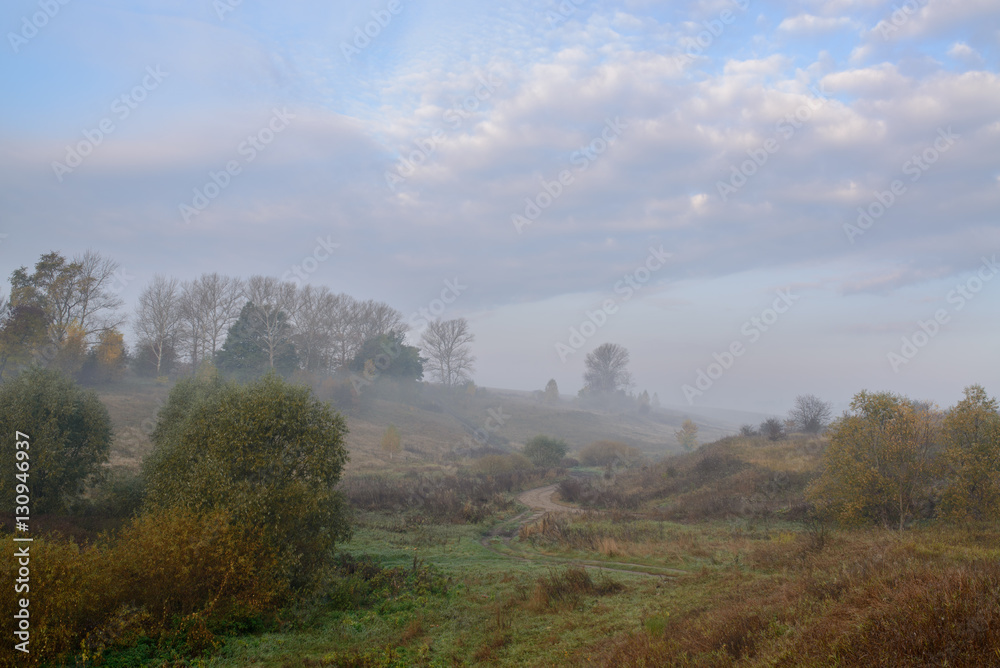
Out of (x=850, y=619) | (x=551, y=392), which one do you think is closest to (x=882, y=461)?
(x=850, y=619)

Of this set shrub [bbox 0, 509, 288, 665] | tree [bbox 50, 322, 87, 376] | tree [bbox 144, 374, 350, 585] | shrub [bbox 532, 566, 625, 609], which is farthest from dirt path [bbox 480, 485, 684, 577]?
tree [bbox 50, 322, 87, 376]

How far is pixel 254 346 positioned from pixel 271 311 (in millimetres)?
5852

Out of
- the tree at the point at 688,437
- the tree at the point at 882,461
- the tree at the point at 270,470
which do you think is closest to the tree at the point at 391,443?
the tree at the point at 270,470

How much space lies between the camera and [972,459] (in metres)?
18.6

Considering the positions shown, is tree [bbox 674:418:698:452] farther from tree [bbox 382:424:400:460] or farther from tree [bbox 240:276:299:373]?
tree [bbox 240:276:299:373]

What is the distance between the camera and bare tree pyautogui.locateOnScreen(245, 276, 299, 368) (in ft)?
243

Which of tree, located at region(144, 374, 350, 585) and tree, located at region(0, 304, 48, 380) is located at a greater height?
tree, located at region(0, 304, 48, 380)

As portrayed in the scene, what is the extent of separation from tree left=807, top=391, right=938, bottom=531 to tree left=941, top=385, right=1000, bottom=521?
69 cm

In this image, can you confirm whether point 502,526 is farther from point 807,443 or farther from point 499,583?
point 807,443

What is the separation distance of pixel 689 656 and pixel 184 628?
10356 mm

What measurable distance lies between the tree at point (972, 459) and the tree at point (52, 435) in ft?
121

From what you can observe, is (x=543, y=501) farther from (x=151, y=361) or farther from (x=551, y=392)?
(x=551, y=392)

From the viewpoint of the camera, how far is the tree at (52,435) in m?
21.6

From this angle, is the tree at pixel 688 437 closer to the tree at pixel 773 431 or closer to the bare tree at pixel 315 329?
the tree at pixel 773 431
